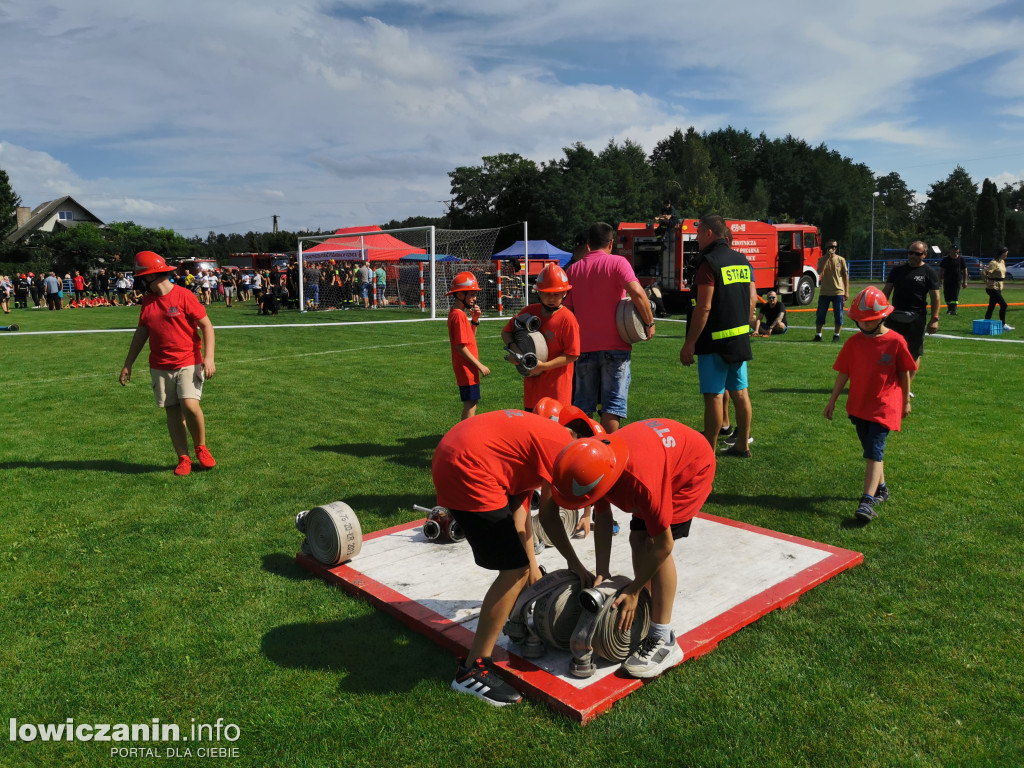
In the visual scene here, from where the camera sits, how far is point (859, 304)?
18.3 ft

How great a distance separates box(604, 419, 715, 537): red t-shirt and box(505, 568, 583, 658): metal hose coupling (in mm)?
640

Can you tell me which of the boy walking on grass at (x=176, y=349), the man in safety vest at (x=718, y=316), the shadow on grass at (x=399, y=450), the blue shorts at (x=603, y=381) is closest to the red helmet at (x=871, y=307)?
the man in safety vest at (x=718, y=316)

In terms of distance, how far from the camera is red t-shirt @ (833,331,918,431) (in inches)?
219

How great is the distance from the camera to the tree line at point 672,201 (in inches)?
2494

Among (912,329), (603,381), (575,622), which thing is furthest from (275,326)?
(575,622)

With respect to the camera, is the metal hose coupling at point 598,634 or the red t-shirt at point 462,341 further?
the red t-shirt at point 462,341

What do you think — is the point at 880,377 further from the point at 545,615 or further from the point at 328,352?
the point at 328,352

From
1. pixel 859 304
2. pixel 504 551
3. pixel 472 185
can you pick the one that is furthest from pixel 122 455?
pixel 472 185

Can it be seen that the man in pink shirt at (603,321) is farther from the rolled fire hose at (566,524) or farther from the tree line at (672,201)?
the tree line at (672,201)

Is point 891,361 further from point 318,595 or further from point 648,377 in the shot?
point 648,377

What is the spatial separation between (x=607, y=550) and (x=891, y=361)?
10.3 ft

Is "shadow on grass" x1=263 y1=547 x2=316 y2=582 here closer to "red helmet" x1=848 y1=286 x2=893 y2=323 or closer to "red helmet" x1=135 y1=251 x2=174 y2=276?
"red helmet" x1=135 y1=251 x2=174 y2=276

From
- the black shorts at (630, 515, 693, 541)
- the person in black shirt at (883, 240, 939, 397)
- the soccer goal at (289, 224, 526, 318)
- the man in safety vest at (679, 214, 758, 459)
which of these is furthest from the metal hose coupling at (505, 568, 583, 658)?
the soccer goal at (289, 224, 526, 318)

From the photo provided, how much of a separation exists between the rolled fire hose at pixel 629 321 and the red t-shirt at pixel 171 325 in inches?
159
